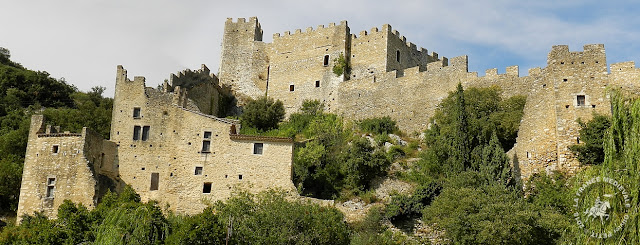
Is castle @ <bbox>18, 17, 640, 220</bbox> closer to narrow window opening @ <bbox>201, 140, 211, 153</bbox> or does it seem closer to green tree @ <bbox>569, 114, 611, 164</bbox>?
narrow window opening @ <bbox>201, 140, 211, 153</bbox>

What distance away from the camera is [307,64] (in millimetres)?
50469

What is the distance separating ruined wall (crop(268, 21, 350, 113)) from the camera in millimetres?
49312

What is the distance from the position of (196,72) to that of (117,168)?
35.2 feet

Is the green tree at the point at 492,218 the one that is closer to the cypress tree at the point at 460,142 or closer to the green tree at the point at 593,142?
the cypress tree at the point at 460,142

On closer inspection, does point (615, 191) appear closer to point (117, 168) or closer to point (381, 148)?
point (381, 148)

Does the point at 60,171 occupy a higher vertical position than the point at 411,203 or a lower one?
higher

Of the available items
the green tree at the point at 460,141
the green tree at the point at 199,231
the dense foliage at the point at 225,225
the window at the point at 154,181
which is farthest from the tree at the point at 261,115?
the green tree at the point at 199,231

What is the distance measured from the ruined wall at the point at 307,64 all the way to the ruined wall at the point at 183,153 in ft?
40.7

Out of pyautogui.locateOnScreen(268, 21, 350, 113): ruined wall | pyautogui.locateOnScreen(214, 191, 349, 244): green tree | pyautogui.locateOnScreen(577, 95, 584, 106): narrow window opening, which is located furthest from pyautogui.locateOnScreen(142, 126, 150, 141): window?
pyautogui.locateOnScreen(577, 95, 584, 106): narrow window opening

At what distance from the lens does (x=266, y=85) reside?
52281 millimetres

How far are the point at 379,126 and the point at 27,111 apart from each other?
25066 mm

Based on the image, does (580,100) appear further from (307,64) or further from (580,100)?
(307,64)

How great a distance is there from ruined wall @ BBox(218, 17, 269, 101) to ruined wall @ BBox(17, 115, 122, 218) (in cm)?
1667

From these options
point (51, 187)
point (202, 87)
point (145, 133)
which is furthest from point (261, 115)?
point (51, 187)
